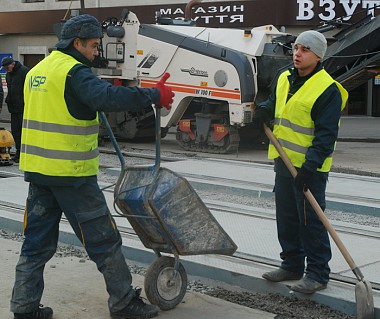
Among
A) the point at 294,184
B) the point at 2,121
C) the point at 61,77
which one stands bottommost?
the point at 2,121

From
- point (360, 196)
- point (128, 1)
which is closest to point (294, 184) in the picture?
point (360, 196)

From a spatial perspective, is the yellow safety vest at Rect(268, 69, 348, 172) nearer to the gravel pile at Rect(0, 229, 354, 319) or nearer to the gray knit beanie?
the gray knit beanie

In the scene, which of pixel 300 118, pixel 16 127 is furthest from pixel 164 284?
pixel 16 127

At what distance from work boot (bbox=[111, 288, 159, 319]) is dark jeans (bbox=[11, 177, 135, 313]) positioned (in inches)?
1.5

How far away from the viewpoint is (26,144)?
15.3 feet

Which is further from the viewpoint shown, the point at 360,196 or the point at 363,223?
the point at 360,196

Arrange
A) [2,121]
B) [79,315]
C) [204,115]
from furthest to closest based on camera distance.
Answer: [2,121], [204,115], [79,315]

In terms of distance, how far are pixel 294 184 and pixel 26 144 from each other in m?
1.69

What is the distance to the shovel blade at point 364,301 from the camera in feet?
15.2

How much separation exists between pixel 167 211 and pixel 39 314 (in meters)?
1.00

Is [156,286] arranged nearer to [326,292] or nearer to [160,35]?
[326,292]

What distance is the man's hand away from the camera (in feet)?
15.8

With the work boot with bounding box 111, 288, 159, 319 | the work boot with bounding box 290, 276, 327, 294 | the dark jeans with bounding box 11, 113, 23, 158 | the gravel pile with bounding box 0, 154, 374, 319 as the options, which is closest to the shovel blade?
the gravel pile with bounding box 0, 154, 374, 319

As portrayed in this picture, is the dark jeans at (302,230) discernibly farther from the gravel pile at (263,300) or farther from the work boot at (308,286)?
the gravel pile at (263,300)
